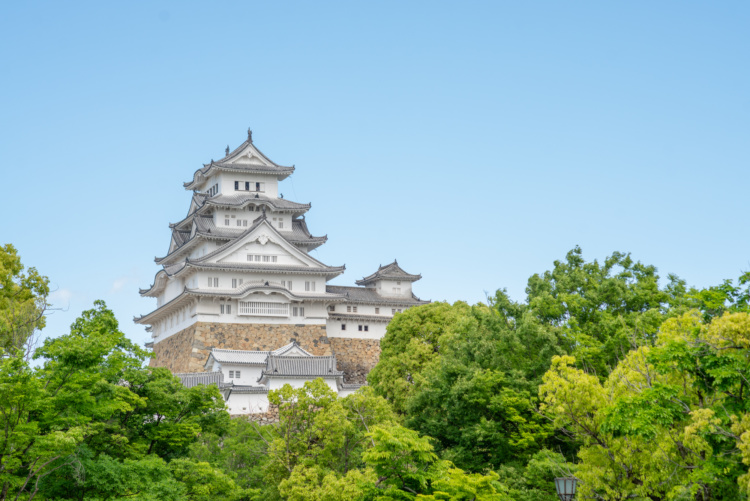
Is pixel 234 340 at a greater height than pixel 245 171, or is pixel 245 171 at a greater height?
pixel 245 171

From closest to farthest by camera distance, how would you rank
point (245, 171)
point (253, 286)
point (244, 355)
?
point (244, 355) → point (253, 286) → point (245, 171)

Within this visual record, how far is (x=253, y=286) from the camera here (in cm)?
4997

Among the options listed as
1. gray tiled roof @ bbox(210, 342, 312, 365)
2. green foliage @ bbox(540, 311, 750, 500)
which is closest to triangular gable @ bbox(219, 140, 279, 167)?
gray tiled roof @ bbox(210, 342, 312, 365)

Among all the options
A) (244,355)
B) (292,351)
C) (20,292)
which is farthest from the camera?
(244,355)

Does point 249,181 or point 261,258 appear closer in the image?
point 261,258

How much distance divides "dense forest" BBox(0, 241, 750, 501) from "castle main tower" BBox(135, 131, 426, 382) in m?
15.8

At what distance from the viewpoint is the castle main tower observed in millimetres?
49938

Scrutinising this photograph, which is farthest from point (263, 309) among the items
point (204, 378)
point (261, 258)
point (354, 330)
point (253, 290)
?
point (204, 378)

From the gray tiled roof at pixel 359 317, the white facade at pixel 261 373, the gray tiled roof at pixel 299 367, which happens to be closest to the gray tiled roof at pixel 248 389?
the white facade at pixel 261 373

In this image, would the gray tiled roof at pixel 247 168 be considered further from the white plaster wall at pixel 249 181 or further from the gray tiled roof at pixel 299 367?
the gray tiled roof at pixel 299 367

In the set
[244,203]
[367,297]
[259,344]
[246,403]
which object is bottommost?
[246,403]

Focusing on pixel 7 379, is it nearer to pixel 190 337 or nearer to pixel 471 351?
pixel 471 351

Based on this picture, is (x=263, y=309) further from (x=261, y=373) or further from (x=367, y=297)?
(x=367, y=297)

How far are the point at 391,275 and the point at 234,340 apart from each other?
1142 centimetres
